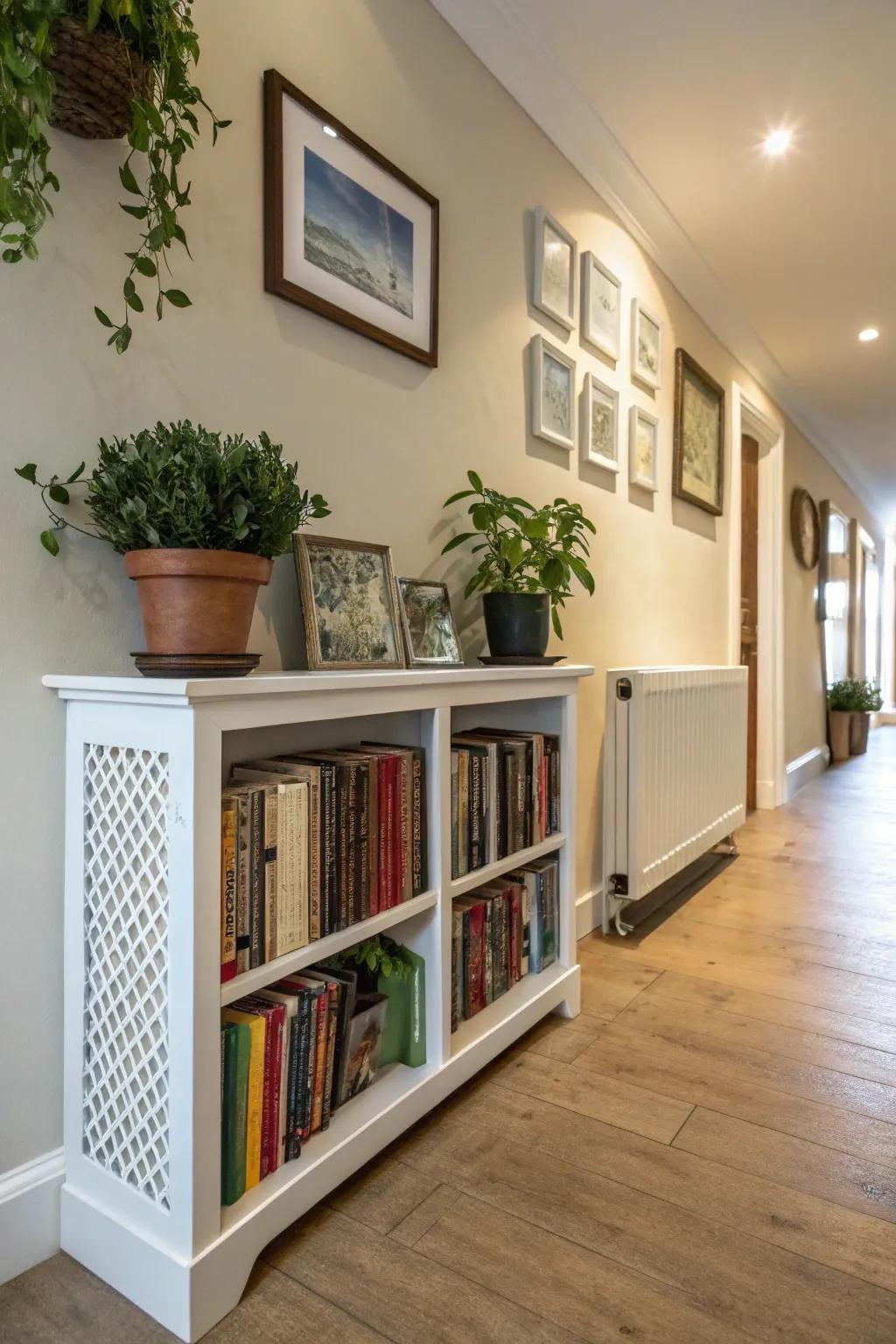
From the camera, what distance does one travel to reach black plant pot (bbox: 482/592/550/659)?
5.74 ft

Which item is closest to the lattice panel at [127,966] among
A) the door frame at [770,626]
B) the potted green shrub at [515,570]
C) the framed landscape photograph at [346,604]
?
the framed landscape photograph at [346,604]

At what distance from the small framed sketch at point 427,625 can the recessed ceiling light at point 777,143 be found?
1.78m

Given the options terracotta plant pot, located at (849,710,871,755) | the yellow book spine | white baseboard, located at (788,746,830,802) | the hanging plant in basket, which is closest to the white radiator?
the yellow book spine

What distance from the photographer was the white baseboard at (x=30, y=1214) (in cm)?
104

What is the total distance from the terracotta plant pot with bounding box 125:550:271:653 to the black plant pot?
80cm

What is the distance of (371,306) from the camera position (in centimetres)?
158

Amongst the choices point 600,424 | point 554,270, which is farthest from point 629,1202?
point 554,270

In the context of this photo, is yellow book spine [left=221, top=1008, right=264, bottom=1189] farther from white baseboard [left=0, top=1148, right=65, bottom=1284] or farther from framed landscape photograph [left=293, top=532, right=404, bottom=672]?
framed landscape photograph [left=293, top=532, right=404, bottom=672]

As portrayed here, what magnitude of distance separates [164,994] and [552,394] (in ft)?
5.93

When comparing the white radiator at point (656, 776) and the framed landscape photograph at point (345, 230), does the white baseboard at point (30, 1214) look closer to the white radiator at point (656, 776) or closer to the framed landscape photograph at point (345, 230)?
the framed landscape photograph at point (345, 230)

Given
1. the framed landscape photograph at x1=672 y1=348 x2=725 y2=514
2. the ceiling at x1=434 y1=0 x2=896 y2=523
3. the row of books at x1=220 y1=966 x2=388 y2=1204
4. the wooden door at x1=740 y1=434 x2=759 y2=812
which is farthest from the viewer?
the wooden door at x1=740 y1=434 x2=759 y2=812

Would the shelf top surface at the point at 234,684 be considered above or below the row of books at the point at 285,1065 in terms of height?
above

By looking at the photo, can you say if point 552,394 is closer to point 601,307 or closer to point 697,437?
point 601,307

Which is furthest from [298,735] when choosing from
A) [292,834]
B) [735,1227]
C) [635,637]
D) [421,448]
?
[635,637]
